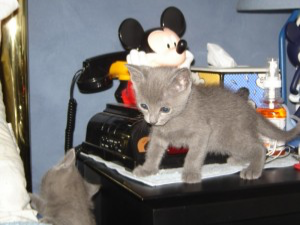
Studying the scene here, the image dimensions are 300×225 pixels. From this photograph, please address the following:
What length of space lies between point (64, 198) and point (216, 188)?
0.33 meters

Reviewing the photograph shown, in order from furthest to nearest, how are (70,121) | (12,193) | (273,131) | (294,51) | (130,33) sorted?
1. (294,51)
2. (70,121)
3. (130,33)
4. (273,131)
5. (12,193)

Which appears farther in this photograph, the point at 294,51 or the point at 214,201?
the point at 294,51

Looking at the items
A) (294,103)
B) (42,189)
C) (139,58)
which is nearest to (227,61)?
(139,58)

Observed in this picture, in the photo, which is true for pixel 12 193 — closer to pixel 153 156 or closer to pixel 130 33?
pixel 153 156

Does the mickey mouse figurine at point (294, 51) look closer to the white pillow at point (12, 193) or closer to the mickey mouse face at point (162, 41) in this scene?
the mickey mouse face at point (162, 41)

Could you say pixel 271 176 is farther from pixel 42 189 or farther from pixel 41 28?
pixel 41 28

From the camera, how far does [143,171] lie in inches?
41.9

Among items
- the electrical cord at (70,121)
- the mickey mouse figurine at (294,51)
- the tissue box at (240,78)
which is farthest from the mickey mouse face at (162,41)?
the mickey mouse figurine at (294,51)

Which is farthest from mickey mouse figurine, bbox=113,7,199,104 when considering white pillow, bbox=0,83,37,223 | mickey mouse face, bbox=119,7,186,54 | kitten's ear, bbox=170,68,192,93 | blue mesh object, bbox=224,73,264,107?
white pillow, bbox=0,83,37,223

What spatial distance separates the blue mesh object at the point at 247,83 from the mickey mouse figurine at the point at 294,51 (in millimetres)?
244

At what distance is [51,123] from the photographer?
144cm

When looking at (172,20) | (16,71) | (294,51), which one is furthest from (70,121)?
(294,51)

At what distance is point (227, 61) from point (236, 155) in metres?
0.39

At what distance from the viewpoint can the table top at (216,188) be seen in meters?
0.93
